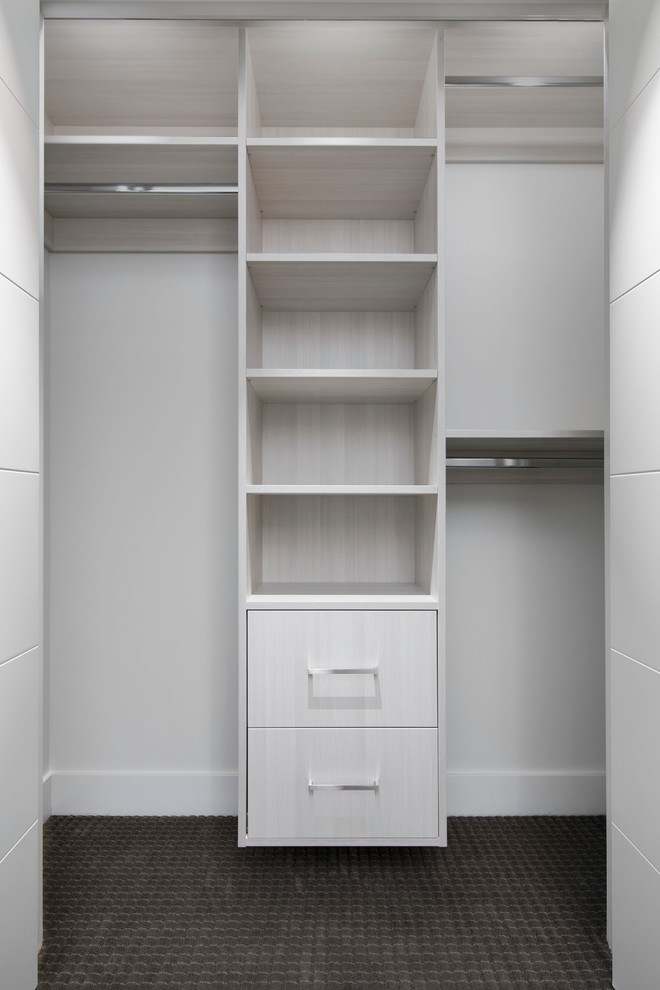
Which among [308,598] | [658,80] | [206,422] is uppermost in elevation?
[658,80]

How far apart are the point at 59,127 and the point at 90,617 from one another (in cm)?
163

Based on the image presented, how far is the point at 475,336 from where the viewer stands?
2.18 meters

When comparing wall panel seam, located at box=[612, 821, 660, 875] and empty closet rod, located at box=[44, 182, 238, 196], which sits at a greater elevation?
empty closet rod, located at box=[44, 182, 238, 196]

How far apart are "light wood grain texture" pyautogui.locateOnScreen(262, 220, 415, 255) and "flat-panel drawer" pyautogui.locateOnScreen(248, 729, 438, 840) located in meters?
1.49

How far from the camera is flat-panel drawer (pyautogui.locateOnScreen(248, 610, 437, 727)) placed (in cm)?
171

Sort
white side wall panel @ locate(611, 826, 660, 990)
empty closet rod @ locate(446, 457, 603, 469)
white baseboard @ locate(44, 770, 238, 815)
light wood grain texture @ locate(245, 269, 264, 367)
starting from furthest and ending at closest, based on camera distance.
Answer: white baseboard @ locate(44, 770, 238, 815) < empty closet rod @ locate(446, 457, 603, 469) < light wood grain texture @ locate(245, 269, 264, 367) < white side wall panel @ locate(611, 826, 660, 990)

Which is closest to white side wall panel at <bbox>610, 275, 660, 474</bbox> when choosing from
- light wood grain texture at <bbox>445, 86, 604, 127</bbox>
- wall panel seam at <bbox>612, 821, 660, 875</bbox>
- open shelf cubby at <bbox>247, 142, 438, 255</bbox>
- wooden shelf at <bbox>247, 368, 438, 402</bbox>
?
wooden shelf at <bbox>247, 368, 438, 402</bbox>

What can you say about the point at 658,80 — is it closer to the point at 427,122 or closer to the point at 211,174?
the point at 427,122

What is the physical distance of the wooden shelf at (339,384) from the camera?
5.66 ft

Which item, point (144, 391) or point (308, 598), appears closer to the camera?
point (308, 598)

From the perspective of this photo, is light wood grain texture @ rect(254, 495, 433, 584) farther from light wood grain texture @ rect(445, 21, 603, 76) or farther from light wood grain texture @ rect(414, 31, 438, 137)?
light wood grain texture @ rect(445, 21, 603, 76)

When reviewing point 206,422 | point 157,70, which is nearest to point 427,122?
point 157,70

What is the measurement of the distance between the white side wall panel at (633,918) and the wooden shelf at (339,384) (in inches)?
46.6

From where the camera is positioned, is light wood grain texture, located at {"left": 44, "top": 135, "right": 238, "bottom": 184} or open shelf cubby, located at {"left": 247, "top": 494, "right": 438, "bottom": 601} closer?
light wood grain texture, located at {"left": 44, "top": 135, "right": 238, "bottom": 184}
